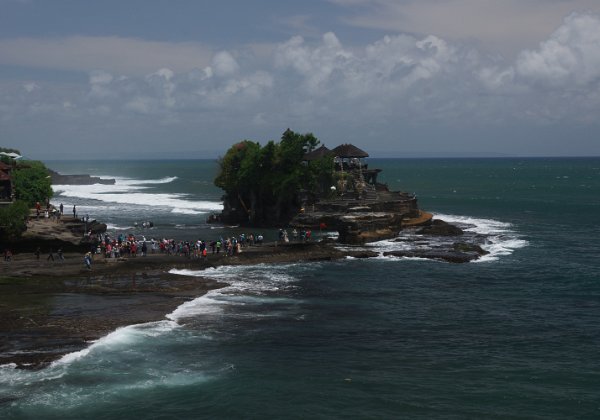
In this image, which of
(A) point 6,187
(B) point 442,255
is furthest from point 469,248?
(A) point 6,187

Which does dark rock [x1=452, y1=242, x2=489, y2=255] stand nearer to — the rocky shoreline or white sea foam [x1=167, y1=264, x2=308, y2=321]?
the rocky shoreline

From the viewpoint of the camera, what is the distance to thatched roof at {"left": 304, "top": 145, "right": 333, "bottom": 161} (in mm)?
86338

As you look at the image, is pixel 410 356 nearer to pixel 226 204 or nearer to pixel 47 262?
pixel 47 262

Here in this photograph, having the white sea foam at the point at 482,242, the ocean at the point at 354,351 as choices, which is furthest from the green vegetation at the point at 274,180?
the ocean at the point at 354,351

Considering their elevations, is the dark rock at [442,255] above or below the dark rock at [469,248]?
below

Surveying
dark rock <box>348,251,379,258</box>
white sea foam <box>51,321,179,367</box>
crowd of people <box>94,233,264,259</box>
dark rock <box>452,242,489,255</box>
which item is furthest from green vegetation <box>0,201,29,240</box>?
dark rock <box>452,242,489,255</box>

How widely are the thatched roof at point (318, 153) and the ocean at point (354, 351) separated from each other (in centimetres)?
3101

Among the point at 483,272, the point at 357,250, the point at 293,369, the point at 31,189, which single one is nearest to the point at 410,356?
the point at 293,369

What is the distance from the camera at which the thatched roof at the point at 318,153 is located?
86.3 metres

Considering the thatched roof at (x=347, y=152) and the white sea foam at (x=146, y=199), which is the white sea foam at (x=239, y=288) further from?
the white sea foam at (x=146, y=199)

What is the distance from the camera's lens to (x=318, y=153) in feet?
287

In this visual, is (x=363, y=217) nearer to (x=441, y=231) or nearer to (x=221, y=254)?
(x=441, y=231)

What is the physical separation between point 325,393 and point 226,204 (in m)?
63.3

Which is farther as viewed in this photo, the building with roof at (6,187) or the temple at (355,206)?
the building with roof at (6,187)
